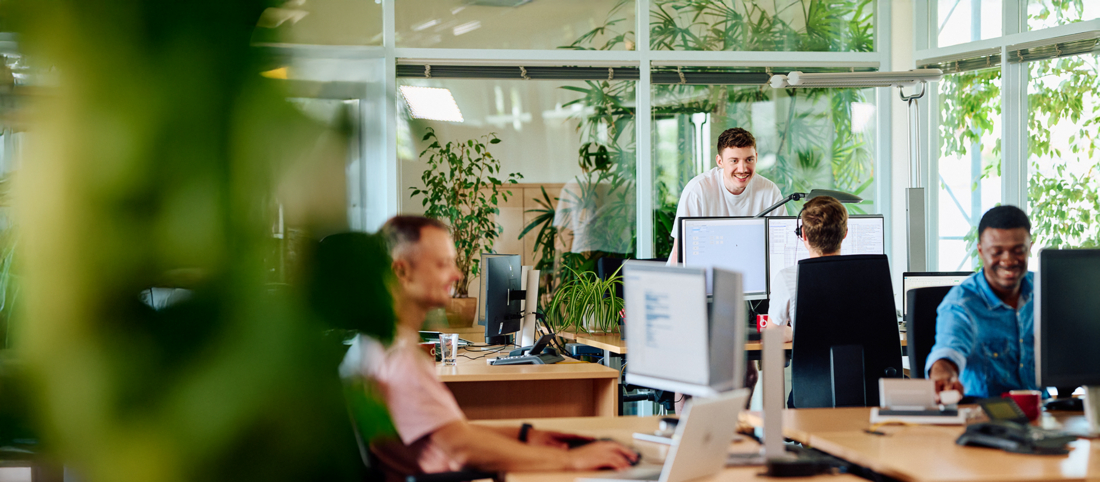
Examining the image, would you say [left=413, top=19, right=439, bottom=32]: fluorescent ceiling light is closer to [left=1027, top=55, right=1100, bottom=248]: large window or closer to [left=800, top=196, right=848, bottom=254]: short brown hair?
[left=800, top=196, right=848, bottom=254]: short brown hair

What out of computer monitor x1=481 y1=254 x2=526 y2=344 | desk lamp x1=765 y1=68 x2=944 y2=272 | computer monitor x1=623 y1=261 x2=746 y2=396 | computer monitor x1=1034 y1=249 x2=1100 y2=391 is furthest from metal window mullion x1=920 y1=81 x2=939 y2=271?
computer monitor x1=623 y1=261 x2=746 y2=396

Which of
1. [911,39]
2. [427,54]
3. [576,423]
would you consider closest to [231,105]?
[576,423]

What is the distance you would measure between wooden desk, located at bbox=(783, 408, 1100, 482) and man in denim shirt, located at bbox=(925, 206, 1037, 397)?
281 mm

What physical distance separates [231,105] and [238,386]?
85mm

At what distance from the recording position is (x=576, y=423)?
7.68ft

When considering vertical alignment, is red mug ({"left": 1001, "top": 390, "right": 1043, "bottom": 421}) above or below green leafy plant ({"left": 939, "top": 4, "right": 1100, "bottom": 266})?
below

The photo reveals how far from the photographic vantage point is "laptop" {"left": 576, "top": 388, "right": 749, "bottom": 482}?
153 cm

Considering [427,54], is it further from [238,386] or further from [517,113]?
[238,386]

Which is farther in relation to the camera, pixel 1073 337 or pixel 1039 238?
pixel 1039 238

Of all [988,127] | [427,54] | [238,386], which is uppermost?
[427,54]

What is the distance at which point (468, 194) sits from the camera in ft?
19.1

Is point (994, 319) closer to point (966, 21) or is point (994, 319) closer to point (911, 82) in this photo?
point (911, 82)

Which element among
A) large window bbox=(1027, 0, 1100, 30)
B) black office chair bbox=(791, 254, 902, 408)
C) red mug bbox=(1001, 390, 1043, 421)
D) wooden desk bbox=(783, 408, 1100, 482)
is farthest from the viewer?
large window bbox=(1027, 0, 1100, 30)

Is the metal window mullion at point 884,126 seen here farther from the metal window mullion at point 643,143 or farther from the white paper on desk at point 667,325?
the white paper on desk at point 667,325
